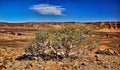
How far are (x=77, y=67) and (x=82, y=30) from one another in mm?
1973

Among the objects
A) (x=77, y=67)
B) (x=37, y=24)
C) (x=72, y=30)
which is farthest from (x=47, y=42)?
(x=37, y=24)

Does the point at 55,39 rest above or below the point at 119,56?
→ above

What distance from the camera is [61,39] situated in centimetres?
1047

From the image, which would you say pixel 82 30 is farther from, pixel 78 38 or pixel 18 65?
pixel 18 65

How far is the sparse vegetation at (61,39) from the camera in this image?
34.2 feet

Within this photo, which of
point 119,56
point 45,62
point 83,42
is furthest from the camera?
point 119,56

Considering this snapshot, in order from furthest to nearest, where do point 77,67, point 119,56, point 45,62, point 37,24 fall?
1. point 37,24
2. point 119,56
3. point 45,62
4. point 77,67

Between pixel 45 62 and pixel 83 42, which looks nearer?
pixel 45 62

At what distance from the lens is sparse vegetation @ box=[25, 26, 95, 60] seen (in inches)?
410

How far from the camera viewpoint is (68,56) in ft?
36.4

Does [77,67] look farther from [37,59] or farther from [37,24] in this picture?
[37,24]

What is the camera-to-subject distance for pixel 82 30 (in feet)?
35.0

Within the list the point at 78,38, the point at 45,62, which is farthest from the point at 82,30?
the point at 45,62

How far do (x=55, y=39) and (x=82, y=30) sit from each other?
3.64ft
